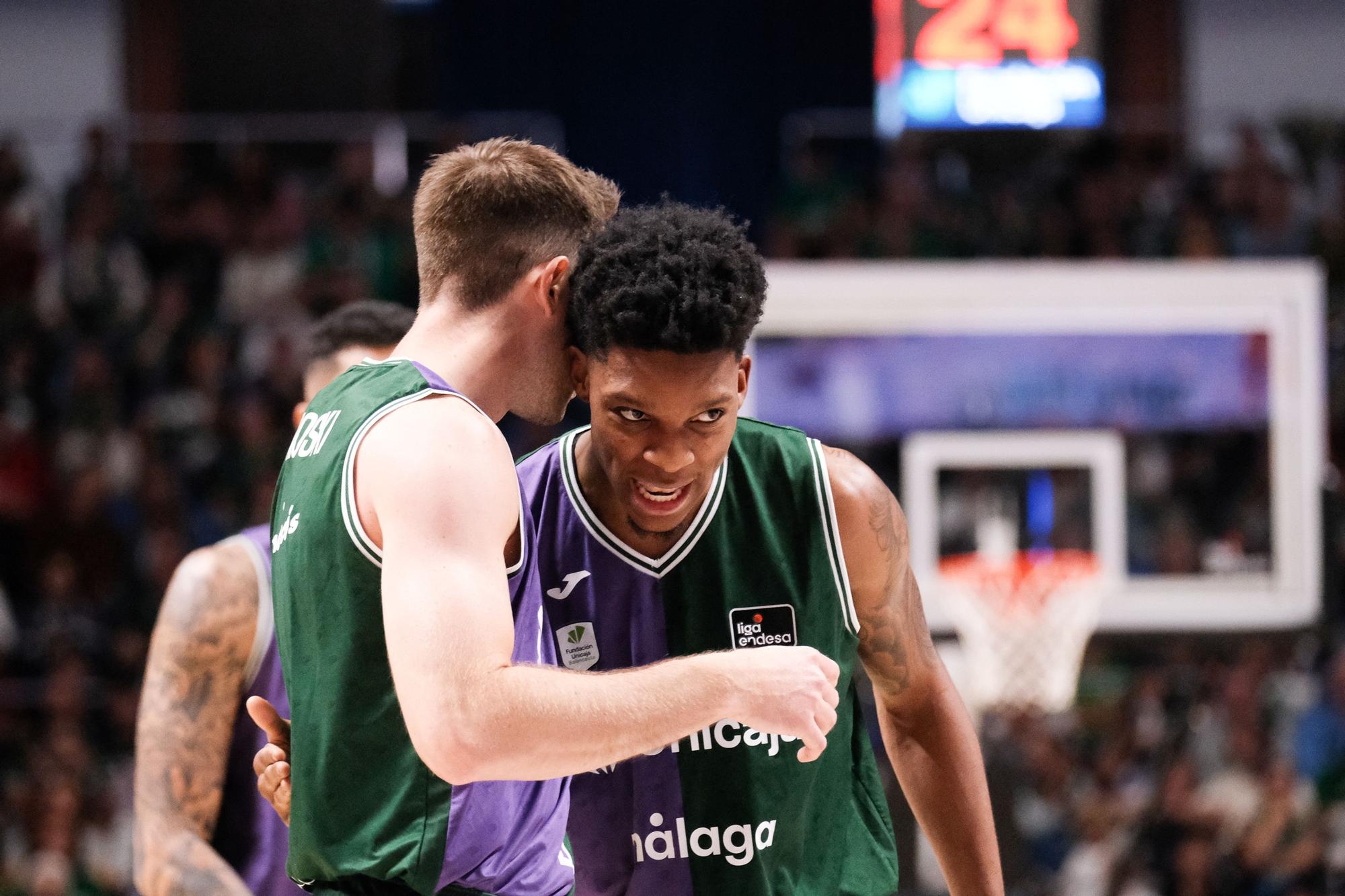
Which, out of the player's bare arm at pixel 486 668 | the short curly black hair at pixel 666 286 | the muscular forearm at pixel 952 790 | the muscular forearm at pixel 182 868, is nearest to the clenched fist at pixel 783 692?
the player's bare arm at pixel 486 668

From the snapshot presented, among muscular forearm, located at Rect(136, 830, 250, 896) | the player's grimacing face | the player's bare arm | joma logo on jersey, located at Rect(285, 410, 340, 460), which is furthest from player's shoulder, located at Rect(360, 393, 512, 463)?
muscular forearm, located at Rect(136, 830, 250, 896)

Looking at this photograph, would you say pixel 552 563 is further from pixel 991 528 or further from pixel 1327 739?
pixel 1327 739

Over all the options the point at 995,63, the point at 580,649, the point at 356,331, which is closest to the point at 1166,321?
the point at 995,63

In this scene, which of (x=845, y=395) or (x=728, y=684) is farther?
(x=845, y=395)

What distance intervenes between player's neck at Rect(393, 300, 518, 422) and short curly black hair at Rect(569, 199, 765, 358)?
140 mm

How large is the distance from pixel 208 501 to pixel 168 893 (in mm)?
6892

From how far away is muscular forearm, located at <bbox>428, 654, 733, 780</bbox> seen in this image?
1.97 m

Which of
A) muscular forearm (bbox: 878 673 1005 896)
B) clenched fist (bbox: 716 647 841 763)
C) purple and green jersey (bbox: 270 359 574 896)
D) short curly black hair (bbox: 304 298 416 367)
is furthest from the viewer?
short curly black hair (bbox: 304 298 416 367)

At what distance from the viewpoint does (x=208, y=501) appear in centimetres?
950

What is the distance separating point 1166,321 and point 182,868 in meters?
6.05

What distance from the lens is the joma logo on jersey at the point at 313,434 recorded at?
2.30 m

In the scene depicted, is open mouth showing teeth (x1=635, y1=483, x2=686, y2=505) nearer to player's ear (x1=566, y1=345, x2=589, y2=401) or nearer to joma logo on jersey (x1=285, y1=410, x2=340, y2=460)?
player's ear (x1=566, y1=345, x2=589, y2=401)

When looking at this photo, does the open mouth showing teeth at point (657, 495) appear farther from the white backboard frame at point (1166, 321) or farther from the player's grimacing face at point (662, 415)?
the white backboard frame at point (1166, 321)

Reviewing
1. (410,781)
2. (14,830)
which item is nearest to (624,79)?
(14,830)
